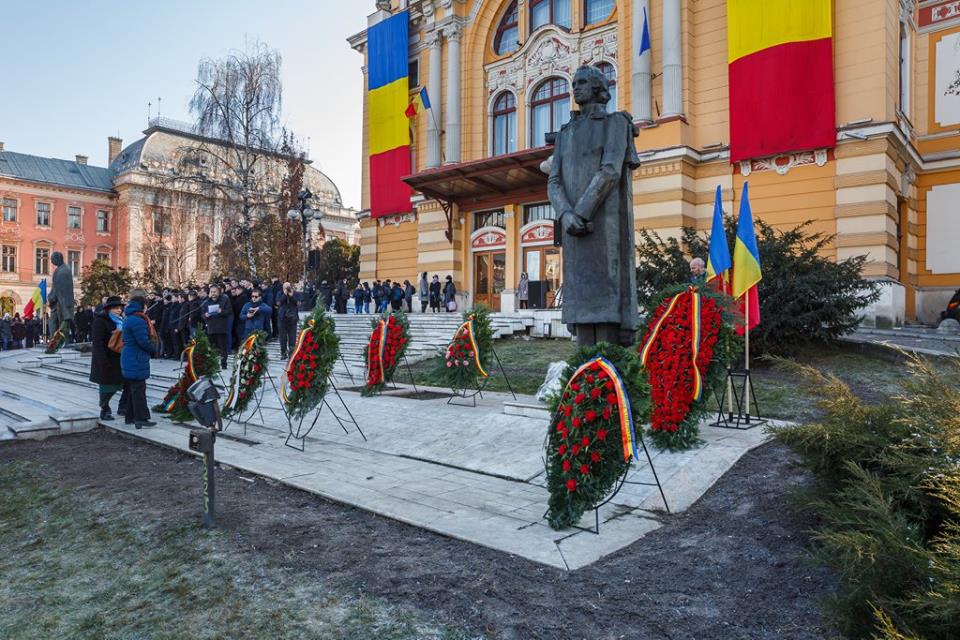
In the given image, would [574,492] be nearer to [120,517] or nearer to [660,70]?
[120,517]

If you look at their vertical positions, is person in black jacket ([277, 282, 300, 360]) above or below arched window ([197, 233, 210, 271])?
below

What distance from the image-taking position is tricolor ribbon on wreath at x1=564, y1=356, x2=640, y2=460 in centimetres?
424

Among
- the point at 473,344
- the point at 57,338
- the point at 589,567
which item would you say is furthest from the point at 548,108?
the point at 589,567

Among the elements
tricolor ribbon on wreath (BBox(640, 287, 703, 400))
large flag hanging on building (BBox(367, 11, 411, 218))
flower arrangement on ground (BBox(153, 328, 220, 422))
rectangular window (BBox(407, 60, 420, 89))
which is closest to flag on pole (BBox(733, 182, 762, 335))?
tricolor ribbon on wreath (BBox(640, 287, 703, 400))

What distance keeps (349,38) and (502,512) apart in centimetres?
3299

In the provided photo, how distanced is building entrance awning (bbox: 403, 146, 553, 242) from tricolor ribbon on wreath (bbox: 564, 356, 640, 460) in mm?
17868

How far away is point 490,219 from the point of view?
27.5 metres

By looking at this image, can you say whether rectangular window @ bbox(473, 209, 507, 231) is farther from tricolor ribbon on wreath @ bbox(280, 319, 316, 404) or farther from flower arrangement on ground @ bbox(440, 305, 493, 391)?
tricolor ribbon on wreath @ bbox(280, 319, 316, 404)

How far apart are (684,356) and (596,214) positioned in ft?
5.98

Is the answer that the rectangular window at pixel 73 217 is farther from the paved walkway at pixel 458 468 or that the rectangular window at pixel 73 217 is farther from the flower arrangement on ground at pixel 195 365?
the flower arrangement on ground at pixel 195 365

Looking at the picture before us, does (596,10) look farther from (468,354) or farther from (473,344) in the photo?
(468,354)

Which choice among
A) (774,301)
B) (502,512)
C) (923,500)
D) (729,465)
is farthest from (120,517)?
(774,301)

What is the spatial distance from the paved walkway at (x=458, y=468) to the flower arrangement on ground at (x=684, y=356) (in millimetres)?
274

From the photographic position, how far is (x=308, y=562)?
159 inches
